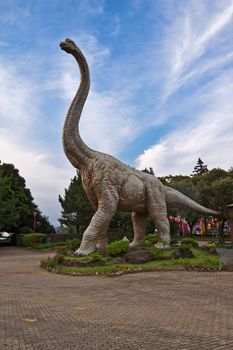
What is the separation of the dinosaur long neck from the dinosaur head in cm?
15

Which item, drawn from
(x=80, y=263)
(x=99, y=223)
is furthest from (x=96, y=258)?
(x=99, y=223)

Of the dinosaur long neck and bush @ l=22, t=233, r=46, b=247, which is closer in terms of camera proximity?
the dinosaur long neck

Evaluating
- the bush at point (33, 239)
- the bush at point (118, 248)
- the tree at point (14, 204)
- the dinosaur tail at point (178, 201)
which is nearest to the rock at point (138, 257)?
the bush at point (118, 248)

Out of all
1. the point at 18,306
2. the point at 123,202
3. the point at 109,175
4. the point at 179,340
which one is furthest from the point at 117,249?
the point at 179,340

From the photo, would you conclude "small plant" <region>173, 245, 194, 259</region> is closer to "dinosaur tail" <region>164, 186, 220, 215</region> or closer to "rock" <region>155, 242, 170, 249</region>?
"rock" <region>155, 242, 170, 249</region>

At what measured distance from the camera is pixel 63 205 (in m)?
35.4

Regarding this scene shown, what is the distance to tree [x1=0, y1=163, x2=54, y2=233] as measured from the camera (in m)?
27.9

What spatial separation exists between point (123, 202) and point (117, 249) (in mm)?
1793

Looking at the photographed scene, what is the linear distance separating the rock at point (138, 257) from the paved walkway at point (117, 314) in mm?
2548

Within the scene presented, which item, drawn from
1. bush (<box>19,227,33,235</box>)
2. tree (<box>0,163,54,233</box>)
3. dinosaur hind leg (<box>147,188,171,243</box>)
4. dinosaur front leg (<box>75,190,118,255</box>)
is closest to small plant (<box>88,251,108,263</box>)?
dinosaur front leg (<box>75,190,118,255</box>)

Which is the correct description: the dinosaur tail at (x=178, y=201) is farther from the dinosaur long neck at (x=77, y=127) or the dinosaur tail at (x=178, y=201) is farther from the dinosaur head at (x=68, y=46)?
the dinosaur head at (x=68, y=46)

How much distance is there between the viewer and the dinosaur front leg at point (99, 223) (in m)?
12.2

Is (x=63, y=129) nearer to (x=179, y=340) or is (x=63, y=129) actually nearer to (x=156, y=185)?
(x=156, y=185)

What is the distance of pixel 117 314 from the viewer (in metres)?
5.53
